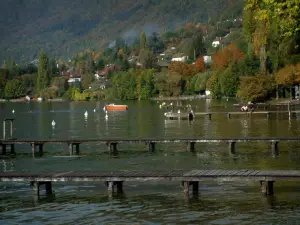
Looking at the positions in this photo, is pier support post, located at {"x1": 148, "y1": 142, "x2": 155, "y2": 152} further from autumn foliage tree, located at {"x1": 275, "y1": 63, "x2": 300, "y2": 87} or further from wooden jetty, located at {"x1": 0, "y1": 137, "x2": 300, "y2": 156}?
autumn foliage tree, located at {"x1": 275, "y1": 63, "x2": 300, "y2": 87}

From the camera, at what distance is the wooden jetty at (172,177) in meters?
32.0

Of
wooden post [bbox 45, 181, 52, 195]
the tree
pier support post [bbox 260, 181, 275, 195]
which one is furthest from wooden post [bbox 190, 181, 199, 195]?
the tree

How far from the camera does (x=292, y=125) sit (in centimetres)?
7638

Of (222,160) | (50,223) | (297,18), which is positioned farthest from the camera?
(222,160)

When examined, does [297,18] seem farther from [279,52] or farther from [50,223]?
[279,52]

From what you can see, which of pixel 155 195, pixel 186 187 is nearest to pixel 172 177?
pixel 186 187

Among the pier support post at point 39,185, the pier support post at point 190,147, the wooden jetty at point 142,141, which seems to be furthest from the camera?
the pier support post at point 190,147

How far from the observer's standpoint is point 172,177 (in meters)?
32.5

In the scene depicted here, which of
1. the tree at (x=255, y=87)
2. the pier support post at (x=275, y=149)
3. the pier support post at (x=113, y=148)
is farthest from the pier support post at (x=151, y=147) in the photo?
the tree at (x=255, y=87)

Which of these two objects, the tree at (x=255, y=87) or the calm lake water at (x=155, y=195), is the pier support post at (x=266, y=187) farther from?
the tree at (x=255, y=87)

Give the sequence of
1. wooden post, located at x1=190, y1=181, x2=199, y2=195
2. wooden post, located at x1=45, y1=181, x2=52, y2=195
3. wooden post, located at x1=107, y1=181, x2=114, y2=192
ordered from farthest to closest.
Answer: wooden post, located at x1=45, y1=181, x2=52, y2=195 → wooden post, located at x1=107, y1=181, x2=114, y2=192 → wooden post, located at x1=190, y1=181, x2=199, y2=195

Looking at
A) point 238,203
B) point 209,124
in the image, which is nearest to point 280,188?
point 238,203

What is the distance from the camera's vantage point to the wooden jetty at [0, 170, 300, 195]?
3203cm

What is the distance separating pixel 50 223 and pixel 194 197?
7.41 m
